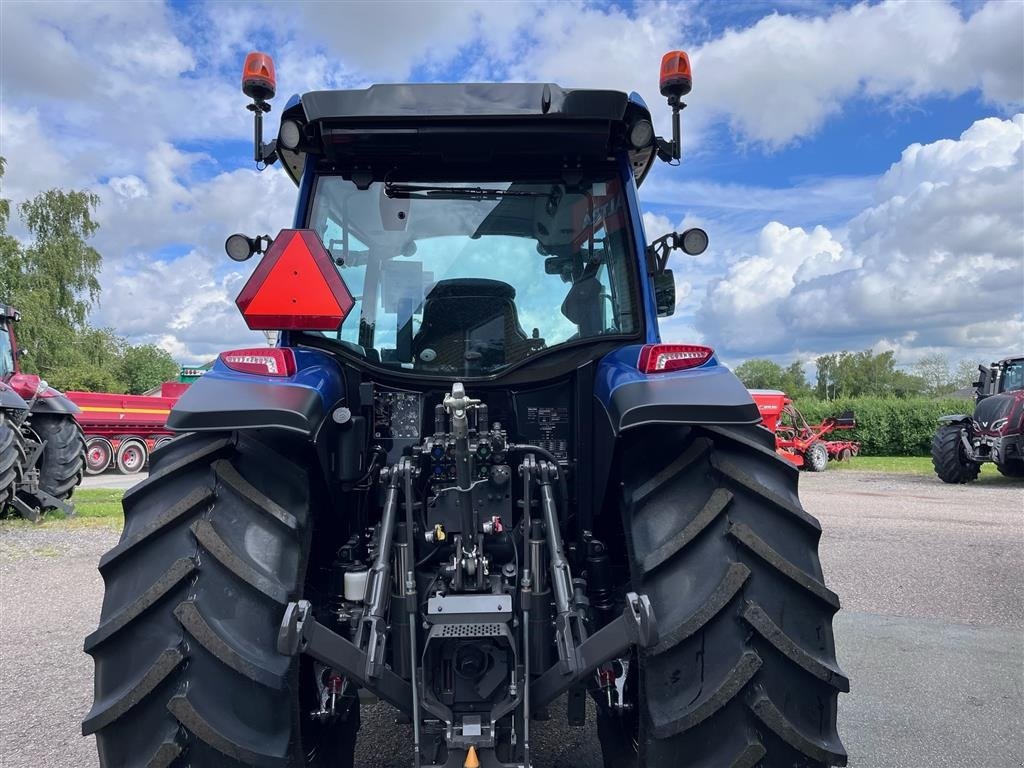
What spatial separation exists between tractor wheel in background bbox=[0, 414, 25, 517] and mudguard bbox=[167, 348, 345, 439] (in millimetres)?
8368

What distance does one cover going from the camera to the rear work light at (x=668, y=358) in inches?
87.4

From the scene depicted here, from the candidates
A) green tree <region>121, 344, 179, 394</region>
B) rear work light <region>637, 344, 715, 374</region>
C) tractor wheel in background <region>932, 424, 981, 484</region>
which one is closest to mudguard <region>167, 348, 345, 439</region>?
rear work light <region>637, 344, 715, 374</region>

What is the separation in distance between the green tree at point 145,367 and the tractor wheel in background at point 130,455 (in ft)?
152

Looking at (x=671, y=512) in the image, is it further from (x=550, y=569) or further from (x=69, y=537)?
(x=69, y=537)

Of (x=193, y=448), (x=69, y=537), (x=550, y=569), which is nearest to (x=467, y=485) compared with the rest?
(x=550, y=569)

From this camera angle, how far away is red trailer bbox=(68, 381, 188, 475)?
19047 millimetres

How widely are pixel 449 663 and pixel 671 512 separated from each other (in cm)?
77

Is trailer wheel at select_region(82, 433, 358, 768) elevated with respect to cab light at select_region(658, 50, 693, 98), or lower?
lower

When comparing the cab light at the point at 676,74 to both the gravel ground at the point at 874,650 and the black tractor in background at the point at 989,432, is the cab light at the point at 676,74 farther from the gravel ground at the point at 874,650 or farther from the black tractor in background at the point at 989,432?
the black tractor in background at the point at 989,432

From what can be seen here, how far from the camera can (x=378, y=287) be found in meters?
2.72

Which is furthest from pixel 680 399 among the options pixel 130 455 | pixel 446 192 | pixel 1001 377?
pixel 130 455

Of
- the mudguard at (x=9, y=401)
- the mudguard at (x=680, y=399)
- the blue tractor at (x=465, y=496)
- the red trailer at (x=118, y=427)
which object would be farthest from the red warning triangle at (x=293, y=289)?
the red trailer at (x=118, y=427)

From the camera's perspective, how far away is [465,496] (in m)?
2.16

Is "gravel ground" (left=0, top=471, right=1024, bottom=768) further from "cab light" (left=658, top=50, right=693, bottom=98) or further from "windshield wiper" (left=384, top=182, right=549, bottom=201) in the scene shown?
"cab light" (left=658, top=50, right=693, bottom=98)
